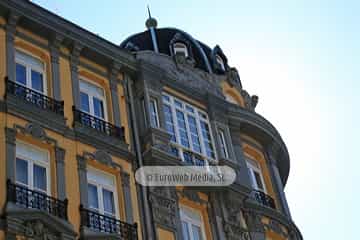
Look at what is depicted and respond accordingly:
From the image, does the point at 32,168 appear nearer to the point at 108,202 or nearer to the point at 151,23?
the point at 108,202

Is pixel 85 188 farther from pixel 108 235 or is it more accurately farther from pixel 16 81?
pixel 16 81

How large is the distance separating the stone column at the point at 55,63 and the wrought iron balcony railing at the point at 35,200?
3.98 metres

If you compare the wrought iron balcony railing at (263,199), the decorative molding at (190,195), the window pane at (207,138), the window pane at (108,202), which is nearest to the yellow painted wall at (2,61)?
the window pane at (108,202)

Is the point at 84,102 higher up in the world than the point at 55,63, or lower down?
lower down

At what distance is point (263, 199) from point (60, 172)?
8.36 metres

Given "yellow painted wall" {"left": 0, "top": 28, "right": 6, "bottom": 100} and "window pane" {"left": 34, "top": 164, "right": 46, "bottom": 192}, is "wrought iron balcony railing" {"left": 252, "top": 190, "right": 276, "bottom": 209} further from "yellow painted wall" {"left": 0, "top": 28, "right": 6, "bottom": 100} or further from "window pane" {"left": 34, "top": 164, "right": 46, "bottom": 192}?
"yellow painted wall" {"left": 0, "top": 28, "right": 6, "bottom": 100}

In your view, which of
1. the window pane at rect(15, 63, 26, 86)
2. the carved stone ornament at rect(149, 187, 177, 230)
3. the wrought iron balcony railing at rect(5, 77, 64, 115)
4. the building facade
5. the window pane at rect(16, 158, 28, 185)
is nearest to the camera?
the window pane at rect(16, 158, 28, 185)

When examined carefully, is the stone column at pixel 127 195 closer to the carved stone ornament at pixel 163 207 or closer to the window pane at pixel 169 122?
the carved stone ornament at pixel 163 207

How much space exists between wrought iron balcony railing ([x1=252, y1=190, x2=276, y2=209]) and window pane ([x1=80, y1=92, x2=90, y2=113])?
20.7ft

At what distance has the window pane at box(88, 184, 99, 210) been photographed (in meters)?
20.5

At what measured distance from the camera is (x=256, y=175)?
89.8 feet

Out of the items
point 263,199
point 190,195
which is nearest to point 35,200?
point 190,195

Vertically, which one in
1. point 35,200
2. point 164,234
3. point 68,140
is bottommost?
point 164,234

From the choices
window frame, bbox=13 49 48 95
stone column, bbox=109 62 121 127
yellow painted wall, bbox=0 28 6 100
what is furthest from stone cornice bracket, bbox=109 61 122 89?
yellow painted wall, bbox=0 28 6 100
